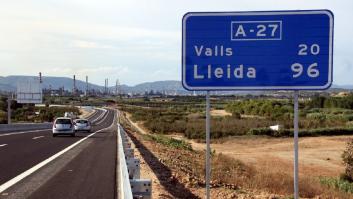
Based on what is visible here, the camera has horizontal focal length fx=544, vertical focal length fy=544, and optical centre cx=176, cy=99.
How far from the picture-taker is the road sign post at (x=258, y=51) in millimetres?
6398

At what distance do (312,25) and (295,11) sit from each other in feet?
0.85

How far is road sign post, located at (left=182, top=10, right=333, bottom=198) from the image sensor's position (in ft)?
21.0

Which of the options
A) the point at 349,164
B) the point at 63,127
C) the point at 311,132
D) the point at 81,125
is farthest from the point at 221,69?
the point at 311,132

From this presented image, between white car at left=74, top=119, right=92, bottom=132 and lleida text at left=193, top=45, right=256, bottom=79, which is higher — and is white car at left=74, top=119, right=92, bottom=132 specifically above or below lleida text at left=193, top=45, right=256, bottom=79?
below

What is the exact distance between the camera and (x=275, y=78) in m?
6.48

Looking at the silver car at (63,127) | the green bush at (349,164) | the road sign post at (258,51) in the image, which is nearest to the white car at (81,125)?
the silver car at (63,127)

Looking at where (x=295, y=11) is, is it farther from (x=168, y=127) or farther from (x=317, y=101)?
(x=317, y=101)

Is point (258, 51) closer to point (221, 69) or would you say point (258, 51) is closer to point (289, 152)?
point (221, 69)

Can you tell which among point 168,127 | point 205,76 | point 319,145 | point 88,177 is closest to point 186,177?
point 88,177

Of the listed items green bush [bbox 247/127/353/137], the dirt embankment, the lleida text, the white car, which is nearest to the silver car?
the white car

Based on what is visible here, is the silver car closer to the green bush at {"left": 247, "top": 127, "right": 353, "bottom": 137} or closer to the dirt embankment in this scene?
the dirt embankment

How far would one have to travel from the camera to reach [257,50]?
649cm

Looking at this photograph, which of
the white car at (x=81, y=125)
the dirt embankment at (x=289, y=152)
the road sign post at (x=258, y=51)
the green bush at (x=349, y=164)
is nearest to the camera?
the road sign post at (x=258, y=51)

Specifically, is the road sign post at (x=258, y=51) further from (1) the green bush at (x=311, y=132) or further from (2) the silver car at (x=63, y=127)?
(1) the green bush at (x=311, y=132)
